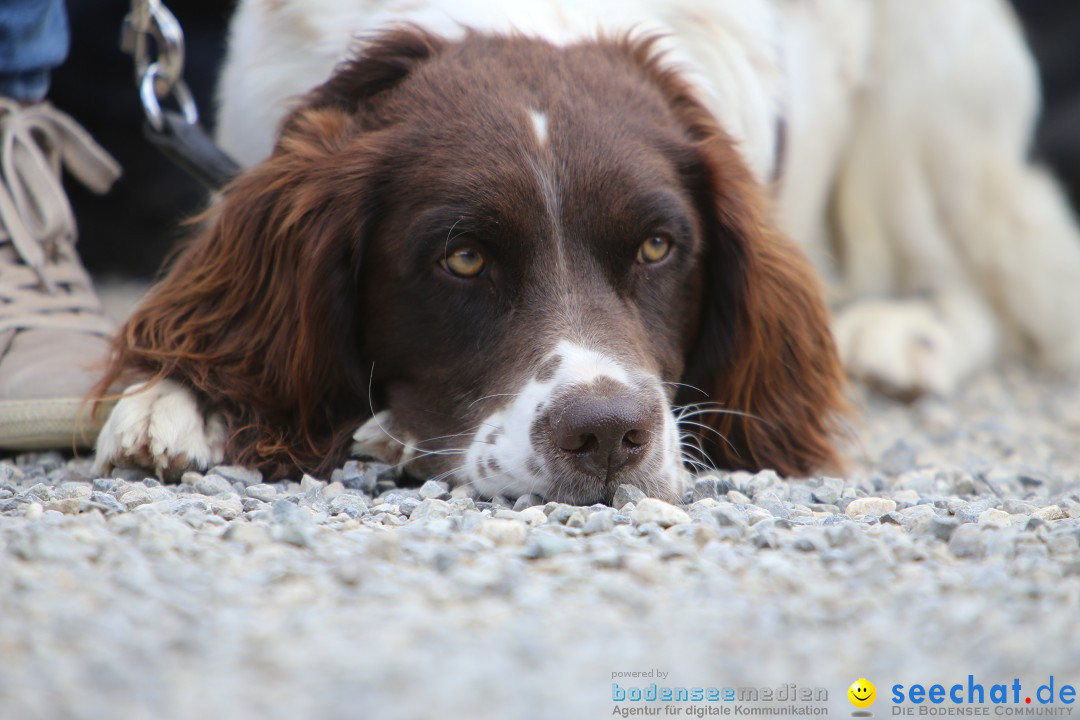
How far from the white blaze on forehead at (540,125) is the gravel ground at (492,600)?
75cm

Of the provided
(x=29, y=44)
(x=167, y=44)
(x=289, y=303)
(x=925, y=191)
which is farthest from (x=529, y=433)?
(x=925, y=191)

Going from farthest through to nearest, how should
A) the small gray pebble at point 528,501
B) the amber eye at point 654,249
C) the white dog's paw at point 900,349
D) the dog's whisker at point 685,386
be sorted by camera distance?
the white dog's paw at point 900,349, the dog's whisker at point 685,386, the amber eye at point 654,249, the small gray pebble at point 528,501

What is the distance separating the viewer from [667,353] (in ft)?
8.80

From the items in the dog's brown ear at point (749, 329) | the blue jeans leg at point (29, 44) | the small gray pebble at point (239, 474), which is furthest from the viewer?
the blue jeans leg at point (29, 44)

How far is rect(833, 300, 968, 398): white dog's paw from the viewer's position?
4074 mm

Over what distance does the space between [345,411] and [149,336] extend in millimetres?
475

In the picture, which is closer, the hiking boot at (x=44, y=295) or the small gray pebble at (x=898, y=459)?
the hiking boot at (x=44, y=295)

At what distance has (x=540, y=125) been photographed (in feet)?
8.32

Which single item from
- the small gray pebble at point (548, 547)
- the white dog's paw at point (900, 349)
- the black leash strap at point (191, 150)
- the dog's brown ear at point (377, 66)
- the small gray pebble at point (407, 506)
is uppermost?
the dog's brown ear at point (377, 66)

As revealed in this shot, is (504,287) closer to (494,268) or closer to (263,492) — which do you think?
(494,268)

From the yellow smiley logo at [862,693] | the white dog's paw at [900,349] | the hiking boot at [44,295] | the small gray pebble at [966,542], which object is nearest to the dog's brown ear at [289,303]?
the hiking boot at [44,295]

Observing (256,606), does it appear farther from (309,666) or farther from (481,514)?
(481,514)

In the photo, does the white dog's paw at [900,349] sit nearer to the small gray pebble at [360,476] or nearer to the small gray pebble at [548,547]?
the small gray pebble at [360,476]

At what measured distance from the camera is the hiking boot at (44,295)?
2.67 m
